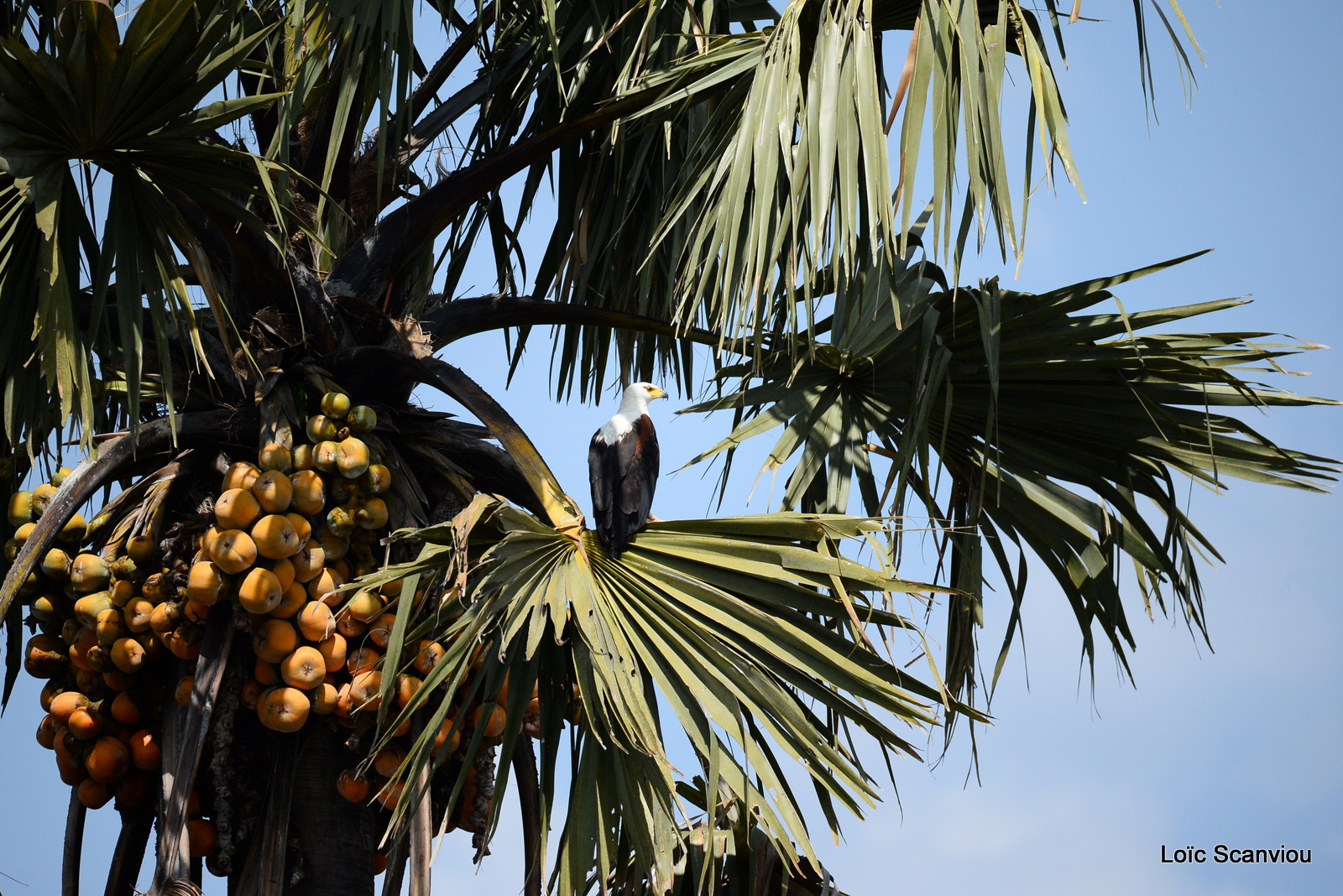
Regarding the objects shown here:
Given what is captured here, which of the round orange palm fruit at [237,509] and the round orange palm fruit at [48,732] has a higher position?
the round orange palm fruit at [237,509]

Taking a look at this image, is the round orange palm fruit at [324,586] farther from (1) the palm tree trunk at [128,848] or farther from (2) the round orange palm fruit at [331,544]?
(1) the palm tree trunk at [128,848]

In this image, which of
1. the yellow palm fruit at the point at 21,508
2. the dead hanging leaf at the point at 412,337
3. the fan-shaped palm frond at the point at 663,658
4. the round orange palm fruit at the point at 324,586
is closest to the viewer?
the fan-shaped palm frond at the point at 663,658

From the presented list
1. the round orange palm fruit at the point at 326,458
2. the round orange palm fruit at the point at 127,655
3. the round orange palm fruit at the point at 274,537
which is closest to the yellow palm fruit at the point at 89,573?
the round orange palm fruit at the point at 127,655

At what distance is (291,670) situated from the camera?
11.2ft

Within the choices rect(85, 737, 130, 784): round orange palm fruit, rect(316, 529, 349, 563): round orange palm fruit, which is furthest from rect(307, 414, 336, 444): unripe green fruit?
rect(85, 737, 130, 784): round orange palm fruit

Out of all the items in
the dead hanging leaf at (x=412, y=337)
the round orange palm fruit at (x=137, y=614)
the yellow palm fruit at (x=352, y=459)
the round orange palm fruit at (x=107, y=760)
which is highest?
the dead hanging leaf at (x=412, y=337)

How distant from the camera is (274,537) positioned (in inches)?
133

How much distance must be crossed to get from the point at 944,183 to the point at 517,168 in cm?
→ 141

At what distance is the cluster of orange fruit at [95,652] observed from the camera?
3578 mm

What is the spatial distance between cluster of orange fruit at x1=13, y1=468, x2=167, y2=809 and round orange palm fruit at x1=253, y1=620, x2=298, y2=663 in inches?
10.0

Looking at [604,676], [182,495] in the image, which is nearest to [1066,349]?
[604,676]

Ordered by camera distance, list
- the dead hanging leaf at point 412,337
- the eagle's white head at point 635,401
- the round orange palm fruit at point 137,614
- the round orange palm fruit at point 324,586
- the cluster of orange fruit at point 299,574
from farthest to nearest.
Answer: the eagle's white head at point 635,401 → the dead hanging leaf at point 412,337 → the round orange palm fruit at point 137,614 → the round orange palm fruit at point 324,586 → the cluster of orange fruit at point 299,574

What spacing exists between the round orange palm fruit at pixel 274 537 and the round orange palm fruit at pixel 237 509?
28 mm

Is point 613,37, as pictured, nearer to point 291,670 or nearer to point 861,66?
point 861,66
